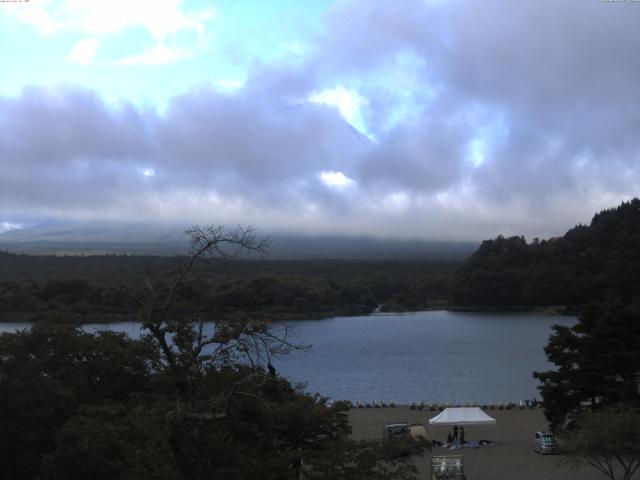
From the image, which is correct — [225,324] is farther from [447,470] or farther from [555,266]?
[555,266]

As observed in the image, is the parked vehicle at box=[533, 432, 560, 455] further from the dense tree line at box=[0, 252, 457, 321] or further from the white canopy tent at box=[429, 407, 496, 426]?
the dense tree line at box=[0, 252, 457, 321]

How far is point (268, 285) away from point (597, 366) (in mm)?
46370

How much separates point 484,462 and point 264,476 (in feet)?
33.4

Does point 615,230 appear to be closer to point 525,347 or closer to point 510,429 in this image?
point 525,347

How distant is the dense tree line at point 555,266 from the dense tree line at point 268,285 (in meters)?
5.82

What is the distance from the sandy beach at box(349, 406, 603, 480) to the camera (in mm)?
14055

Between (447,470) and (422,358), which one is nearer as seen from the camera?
(447,470)

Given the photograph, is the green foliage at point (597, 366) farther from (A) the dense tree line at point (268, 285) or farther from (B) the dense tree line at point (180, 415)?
(A) the dense tree line at point (268, 285)

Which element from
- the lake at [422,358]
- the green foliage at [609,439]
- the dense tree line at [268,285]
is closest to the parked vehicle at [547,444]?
the green foliage at [609,439]

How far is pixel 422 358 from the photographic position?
137 feet

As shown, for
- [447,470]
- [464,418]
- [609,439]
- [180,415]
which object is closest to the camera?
[180,415]

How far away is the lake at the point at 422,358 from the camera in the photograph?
99.7 ft

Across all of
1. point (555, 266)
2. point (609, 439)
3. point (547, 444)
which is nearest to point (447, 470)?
point (609, 439)

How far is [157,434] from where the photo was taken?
588 cm
